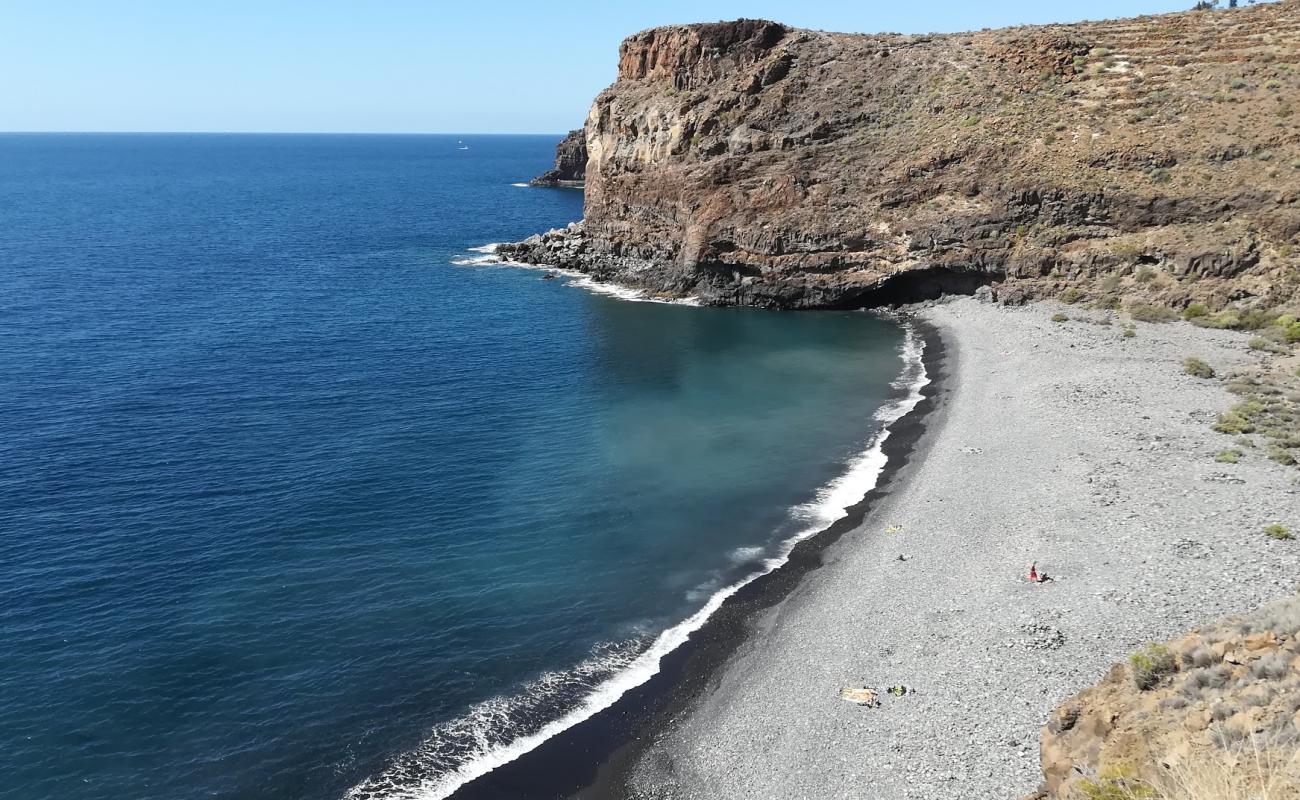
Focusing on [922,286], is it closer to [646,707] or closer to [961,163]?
[961,163]

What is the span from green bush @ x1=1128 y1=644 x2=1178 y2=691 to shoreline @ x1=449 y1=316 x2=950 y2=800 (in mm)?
12967

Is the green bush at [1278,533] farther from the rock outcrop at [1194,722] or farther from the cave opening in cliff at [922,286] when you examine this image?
the cave opening in cliff at [922,286]

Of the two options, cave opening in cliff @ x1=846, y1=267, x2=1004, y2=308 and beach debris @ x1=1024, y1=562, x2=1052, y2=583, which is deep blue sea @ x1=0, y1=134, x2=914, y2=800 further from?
A: beach debris @ x1=1024, y1=562, x2=1052, y2=583

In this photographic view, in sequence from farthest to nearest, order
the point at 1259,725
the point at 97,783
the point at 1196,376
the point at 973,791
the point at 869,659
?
1. the point at 1196,376
2. the point at 869,659
3. the point at 97,783
4. the point at 973,791
5. the point at 1259,725

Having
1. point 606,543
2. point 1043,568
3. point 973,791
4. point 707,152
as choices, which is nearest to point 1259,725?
point 973,791

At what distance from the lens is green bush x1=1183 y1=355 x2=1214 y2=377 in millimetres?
45800

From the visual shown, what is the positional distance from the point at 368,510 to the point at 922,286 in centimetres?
Answer: 5357

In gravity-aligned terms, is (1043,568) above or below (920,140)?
below

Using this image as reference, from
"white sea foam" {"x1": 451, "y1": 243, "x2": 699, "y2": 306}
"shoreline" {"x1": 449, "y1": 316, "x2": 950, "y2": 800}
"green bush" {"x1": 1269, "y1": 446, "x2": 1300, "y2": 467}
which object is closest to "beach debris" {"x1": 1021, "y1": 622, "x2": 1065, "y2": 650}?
"shoreline" {"x1": 449, "y1": 316, "x2": 950, "y2": 800}

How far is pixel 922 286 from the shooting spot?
72.6 m

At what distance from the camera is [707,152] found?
81750 mm

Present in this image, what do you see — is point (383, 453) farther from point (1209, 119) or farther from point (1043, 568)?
point (1209, 119)

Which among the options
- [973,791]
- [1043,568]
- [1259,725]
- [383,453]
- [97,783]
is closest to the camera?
[1259,725]

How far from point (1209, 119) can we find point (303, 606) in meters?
74.2
